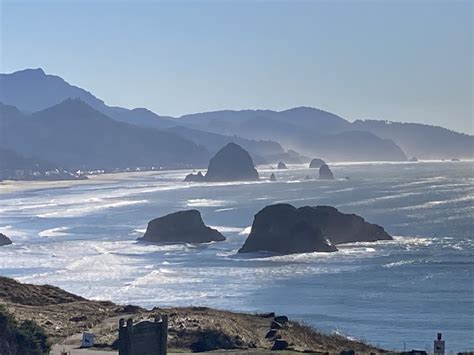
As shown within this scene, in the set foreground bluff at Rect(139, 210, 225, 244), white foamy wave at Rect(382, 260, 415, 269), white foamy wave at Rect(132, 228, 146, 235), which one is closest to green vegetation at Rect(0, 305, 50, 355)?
white foamy wave at Rect(382, 260, 415, 269)

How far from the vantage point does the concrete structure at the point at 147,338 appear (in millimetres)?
34781

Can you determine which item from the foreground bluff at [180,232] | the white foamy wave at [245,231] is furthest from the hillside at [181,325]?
the white foamy wave at [245,231]

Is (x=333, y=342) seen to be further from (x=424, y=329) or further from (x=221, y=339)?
(x=424, y=329)

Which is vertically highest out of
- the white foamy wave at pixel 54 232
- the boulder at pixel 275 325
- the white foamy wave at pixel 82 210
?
the white foamy wave at pixel 82 210

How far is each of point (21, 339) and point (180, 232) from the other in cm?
Answer: 6661

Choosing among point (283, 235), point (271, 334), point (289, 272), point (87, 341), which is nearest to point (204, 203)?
point (283, 235)

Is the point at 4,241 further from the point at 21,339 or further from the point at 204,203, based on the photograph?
the point at 204,203

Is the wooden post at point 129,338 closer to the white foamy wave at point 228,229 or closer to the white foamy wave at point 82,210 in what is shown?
the white foamy wave at point 228,229

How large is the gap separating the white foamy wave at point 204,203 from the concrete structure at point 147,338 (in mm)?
127538

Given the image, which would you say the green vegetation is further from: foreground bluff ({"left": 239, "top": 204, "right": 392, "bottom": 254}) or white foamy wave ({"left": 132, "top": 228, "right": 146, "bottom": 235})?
white foamy wave ({"left": 132, "top": 228, "right": 146, "bottom": 235})

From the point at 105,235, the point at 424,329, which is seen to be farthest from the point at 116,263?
the point at 424,329

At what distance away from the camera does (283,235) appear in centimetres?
9475

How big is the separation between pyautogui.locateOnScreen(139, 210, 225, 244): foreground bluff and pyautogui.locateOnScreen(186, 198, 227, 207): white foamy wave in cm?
5647

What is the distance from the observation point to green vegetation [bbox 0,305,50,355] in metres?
39.3
